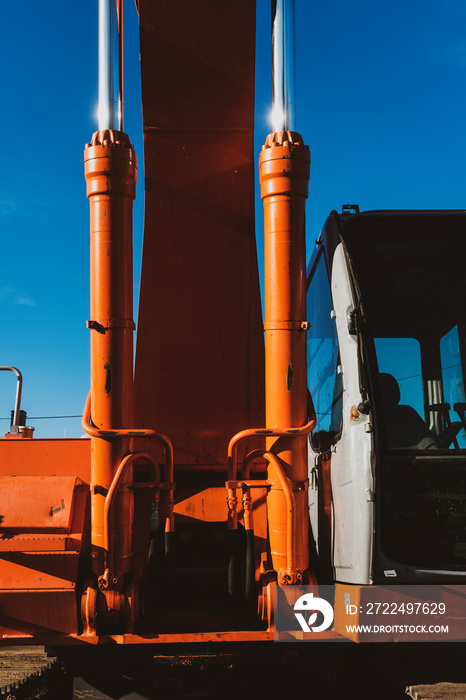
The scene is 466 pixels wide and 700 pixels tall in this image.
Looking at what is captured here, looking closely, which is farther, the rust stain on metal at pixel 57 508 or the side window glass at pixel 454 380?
the side window glass at pixel 454 380

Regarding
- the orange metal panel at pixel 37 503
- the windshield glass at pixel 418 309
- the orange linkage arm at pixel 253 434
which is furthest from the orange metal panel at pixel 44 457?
the windshield glass at pixel 418 309

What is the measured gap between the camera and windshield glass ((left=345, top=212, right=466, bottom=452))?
3656 mm

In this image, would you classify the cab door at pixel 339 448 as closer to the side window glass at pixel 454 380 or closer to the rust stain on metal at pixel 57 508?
the side window glass at pixel 454 380

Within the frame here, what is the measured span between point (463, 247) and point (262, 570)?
2.15 m

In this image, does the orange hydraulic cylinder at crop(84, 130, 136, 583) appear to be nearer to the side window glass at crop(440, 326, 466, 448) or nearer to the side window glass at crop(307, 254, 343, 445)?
the side window glass at crop(307, 254, 343, 445)

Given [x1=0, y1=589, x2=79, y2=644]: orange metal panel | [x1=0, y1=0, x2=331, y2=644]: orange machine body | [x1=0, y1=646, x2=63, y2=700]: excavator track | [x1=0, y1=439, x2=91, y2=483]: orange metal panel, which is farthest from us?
[x1=0, y1=439, x2=91, y2=483]: orange metal panel

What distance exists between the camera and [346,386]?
Answer: 3637mm

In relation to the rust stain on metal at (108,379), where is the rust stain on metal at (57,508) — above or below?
below

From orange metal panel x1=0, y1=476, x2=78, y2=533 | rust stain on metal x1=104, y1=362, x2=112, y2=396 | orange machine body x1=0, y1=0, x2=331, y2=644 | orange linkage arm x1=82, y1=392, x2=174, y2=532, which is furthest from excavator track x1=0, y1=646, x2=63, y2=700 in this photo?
rust stain on metal x1=104, y1=362, x2=112, y2=396

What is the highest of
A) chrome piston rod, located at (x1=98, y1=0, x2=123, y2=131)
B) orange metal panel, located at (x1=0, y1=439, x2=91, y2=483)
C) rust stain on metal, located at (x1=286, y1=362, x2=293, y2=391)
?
chrome piston rod, located at (x1=98, y1=0, x2=123, y2=131)

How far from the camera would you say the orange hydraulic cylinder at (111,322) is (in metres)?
3.62

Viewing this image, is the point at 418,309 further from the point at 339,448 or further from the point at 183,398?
the point at 183,398

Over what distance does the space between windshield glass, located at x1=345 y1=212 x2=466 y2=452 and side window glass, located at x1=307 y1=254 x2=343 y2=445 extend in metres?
0.33

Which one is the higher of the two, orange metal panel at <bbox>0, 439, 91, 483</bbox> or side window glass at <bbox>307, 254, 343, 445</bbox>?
side window glass at <bbox>307, 254, 343, 445</bbox>
